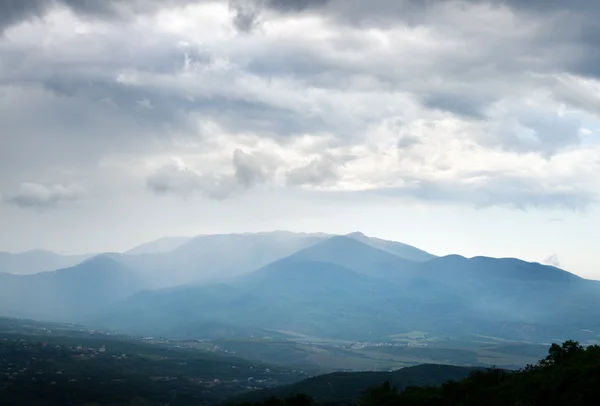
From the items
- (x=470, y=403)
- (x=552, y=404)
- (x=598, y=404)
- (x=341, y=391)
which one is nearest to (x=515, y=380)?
(x=470, y=403)

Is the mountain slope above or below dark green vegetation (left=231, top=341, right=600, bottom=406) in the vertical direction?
below

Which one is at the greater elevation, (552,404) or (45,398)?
(552,404)

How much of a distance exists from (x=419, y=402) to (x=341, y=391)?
104m

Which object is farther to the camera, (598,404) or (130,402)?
(130,402)

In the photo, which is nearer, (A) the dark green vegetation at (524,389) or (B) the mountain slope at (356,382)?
(A) the dark green vegetation at (524,389)

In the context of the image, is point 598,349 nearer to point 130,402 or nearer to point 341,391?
point 341,391

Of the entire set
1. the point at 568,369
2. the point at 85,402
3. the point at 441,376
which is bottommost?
the point at 85,402

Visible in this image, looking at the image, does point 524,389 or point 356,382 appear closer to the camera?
point 524,389

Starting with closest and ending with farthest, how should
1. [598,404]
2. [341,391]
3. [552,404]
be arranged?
[598,404], [552,404], [341,391]

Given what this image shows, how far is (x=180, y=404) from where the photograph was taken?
178125 millimetres

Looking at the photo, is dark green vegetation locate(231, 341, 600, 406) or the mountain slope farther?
the mountain slope

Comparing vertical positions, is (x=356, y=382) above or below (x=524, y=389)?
below

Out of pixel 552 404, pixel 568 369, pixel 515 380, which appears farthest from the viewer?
pixel 515 380

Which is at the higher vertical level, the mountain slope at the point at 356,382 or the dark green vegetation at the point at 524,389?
the dark green vegetation at the point at 524,389
